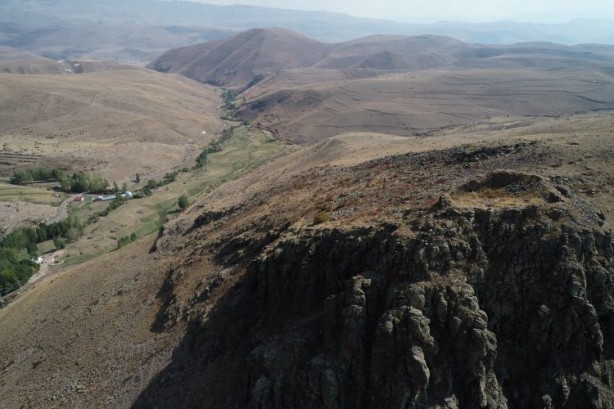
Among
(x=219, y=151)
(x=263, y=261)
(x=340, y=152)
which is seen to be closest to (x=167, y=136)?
(x=219, y=151)

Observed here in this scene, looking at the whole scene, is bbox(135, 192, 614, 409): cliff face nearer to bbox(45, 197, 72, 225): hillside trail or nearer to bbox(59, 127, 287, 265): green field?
bbox(59, 127, 287, 265): green field

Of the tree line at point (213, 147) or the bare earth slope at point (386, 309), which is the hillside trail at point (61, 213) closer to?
the tree line at point (213, 147)

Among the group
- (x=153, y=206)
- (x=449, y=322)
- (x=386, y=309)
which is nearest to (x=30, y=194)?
(x=153, y=206)

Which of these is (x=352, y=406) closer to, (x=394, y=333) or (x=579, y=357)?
(x=394, y=333)

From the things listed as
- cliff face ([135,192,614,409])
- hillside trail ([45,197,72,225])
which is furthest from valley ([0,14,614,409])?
hillside trail ([45,197,72,225])

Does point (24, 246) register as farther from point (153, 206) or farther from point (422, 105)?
point (422, 105)
